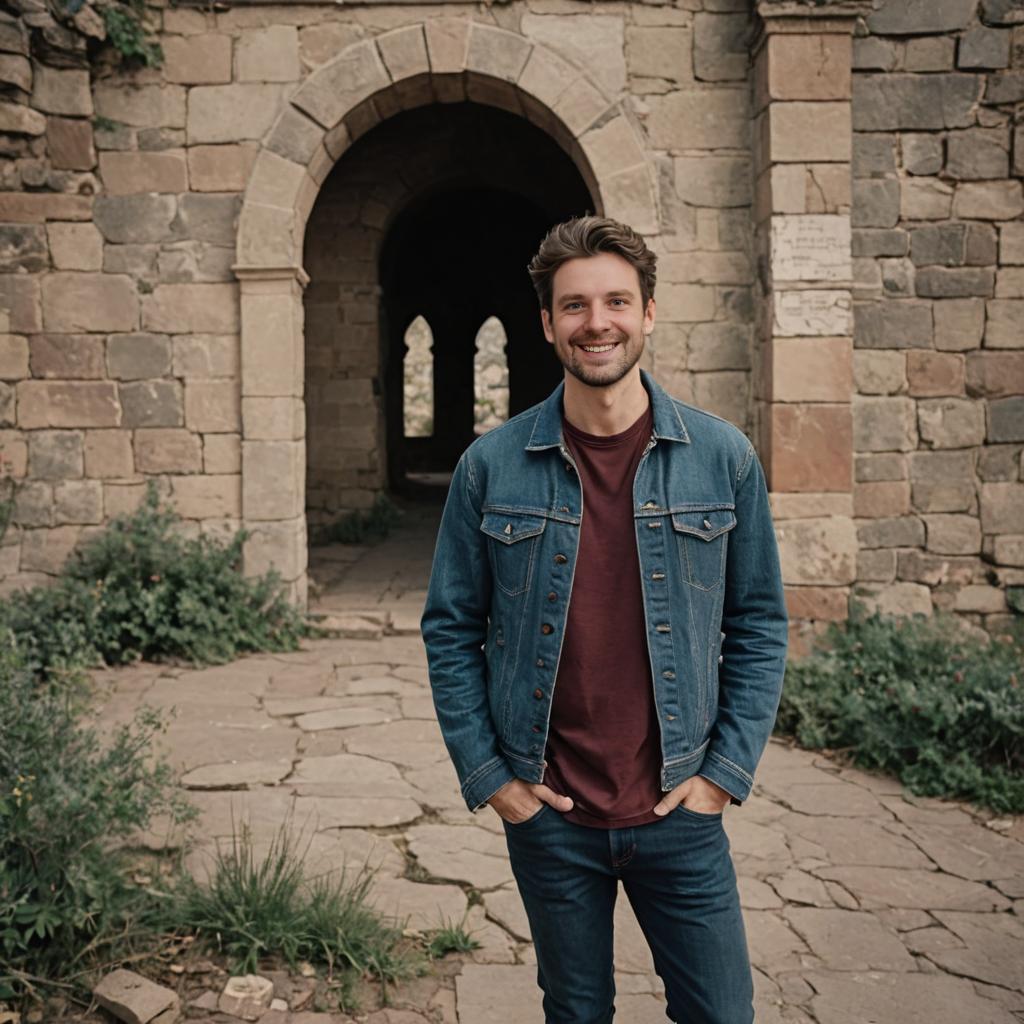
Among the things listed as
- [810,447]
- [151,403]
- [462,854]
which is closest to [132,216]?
[151,403]

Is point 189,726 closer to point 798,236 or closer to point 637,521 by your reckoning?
point 637,521

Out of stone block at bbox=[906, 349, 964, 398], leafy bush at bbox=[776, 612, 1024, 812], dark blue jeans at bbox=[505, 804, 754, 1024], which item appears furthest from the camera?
stone block at bbox=[906, 349, 964, 398]

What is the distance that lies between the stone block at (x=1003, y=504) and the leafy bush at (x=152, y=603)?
408cm

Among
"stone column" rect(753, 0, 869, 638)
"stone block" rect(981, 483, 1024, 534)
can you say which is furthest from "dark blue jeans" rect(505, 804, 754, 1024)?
"stone block" rect(981, 483, 1024, 534)

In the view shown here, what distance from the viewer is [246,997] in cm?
260

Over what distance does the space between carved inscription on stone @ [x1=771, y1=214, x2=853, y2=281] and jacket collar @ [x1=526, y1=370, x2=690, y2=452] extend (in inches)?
161

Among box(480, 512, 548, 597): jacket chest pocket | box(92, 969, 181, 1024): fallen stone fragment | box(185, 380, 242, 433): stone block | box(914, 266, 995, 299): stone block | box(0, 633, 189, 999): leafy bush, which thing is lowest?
box(92, 969, 181, 1024): fallen stone fragment

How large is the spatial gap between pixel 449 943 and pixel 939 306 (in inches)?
180

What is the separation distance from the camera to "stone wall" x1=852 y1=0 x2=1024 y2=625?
5785 mm

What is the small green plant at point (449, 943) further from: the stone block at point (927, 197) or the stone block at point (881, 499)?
the stone block at point (927, 197)

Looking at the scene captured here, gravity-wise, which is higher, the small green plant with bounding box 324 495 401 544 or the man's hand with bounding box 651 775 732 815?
the man's hand with bounding box 651 775 732 815

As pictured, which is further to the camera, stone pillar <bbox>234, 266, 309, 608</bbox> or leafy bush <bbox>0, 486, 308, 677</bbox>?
stone pillar <bbox>234, 266, 309, 608</bbox>

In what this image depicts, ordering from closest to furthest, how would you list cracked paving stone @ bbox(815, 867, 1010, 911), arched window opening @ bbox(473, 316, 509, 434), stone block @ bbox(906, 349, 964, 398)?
cracked paving stone @ bbox(815, 867, 1010, 911), stone block @ bbox(906, 349, 964, 398), arched window opening @ bbox(473, 316, 509, 434)

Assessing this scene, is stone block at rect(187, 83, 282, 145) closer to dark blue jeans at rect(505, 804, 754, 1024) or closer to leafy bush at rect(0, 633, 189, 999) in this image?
leafy bush at rect(0, 633, 189, 999)
